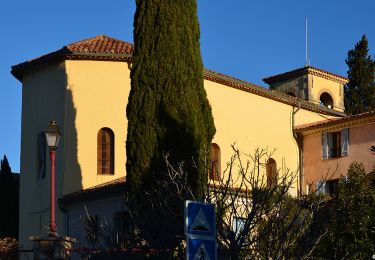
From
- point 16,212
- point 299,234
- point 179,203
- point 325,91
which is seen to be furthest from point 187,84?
point 325,91

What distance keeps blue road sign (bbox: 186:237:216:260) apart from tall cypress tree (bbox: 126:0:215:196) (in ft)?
33.2

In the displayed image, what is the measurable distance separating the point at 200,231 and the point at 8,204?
2650cm

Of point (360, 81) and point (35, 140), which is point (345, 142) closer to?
point (35, 140)

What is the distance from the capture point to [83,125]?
96.8 feet

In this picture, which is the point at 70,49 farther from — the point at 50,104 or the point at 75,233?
the point at 75,233

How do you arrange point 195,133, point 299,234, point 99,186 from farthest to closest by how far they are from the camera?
point 99,186 → point 195,133 → point 299,234

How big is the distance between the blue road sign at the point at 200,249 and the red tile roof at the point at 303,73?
32.1 meters

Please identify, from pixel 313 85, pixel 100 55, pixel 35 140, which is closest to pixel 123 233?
pixel 100 55

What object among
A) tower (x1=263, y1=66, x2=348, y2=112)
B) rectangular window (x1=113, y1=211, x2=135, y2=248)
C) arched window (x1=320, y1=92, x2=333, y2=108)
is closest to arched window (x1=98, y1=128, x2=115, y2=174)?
rectangular window (x1=113, y1=211, x2=135, y2=248)

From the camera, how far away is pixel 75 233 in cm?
2816

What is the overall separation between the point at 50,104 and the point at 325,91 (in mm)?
16353

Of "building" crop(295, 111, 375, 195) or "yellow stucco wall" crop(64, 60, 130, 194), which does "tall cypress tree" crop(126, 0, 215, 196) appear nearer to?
"yellow stucco wall" crop(64, 60, 130, 194)

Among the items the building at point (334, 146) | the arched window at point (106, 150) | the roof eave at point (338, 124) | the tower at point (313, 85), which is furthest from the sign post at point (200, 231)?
the tower at point (313, 85)

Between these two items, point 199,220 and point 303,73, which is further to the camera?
point 303,73
